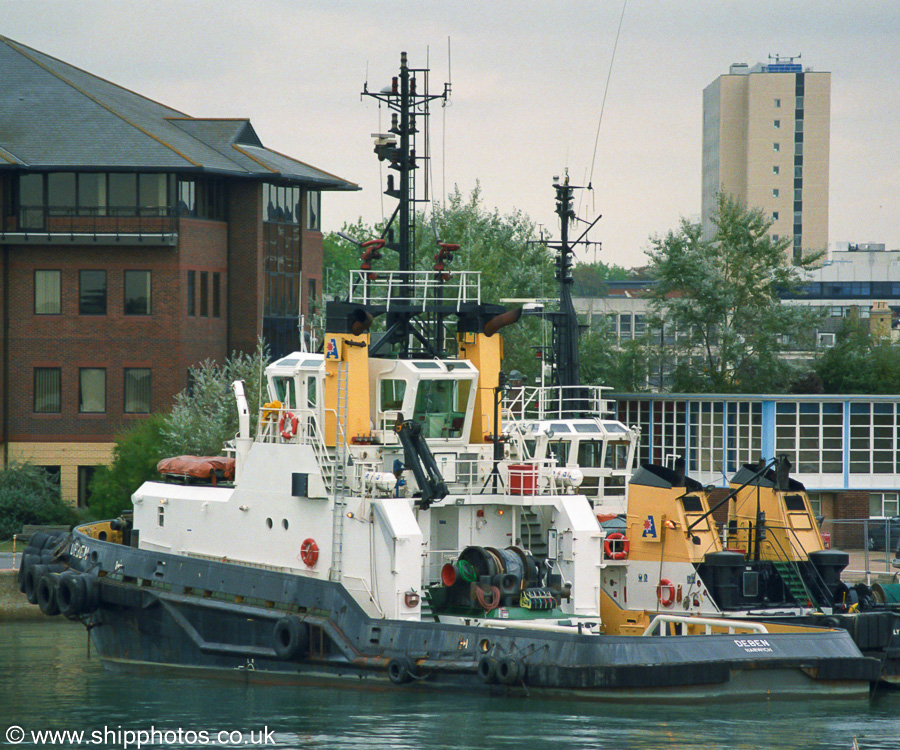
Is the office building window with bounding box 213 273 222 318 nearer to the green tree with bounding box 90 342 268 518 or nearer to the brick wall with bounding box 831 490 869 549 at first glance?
the green tree with bounding box 90 342 268 518

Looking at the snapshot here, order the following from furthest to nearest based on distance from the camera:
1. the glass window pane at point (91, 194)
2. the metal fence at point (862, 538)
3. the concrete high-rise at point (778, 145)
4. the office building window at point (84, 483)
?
the concrete high-rise at point (778, 145) → the glass window pane at point (91, 194) → the office building window at point (84, 483) → the metal fence at point (862, 538)

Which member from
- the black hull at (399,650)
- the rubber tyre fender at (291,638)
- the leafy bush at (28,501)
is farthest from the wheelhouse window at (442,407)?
the leafy bush at (28,501)

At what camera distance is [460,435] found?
23.5 metres

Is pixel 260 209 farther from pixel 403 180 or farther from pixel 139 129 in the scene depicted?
pixel 403 180

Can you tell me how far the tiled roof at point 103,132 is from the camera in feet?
137

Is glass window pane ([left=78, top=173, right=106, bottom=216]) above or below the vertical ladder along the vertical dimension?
above

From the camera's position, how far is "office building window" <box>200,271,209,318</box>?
43.7 meters

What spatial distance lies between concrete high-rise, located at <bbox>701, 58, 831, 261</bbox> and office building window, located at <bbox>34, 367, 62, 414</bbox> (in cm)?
6154

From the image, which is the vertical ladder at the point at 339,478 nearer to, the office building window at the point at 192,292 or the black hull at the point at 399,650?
the black hull at the point at 399,650

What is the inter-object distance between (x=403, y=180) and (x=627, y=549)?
733 cm

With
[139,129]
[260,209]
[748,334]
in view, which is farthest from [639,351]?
[139,129]

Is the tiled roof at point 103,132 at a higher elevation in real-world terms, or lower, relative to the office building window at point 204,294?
higher

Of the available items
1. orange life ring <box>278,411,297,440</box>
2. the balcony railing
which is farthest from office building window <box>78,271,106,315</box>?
orange life ring <box>278,411,297,440</box>

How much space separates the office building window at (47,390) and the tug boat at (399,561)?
56.5 feet
